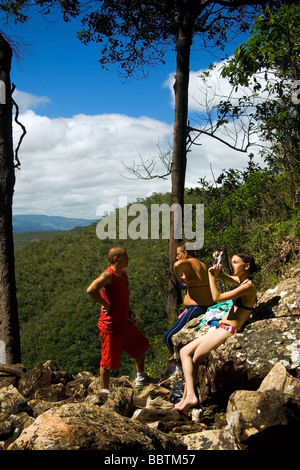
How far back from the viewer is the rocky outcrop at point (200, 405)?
9.51ft

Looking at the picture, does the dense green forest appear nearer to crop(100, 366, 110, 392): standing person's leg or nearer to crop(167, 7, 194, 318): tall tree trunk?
crop(167, 7, 194, 318): tall tree trunk

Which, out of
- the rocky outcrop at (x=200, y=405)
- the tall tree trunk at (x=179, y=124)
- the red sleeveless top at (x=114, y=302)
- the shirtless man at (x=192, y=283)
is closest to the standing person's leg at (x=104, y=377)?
the rocky outcrop at (x=200, y=405)

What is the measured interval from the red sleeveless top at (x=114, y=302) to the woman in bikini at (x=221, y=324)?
3.74 ft

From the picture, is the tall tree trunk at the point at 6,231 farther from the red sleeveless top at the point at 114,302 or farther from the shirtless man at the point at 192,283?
the shirtless man at the point at 192,283

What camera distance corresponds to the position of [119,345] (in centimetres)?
525

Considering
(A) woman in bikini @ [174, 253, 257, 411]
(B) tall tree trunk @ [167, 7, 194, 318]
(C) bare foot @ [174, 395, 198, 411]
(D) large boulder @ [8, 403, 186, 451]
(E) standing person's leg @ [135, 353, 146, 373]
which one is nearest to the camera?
(D) large boulder @ [8, 403, 186, 451]

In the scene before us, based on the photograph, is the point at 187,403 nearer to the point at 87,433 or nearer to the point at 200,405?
the point at 200,405

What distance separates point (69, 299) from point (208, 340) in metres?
29.1

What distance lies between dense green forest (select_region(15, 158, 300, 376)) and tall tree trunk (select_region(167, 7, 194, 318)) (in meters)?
0.73

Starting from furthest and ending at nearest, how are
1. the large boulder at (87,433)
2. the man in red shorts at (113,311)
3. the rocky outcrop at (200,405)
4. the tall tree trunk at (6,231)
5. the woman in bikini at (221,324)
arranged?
the tall tree trunk at (6,231) < the man in red shorts at (113,311) < the woman in bikini at (221,324) < the rocky outcrop at (200,405) < the large boulder at (87,433)

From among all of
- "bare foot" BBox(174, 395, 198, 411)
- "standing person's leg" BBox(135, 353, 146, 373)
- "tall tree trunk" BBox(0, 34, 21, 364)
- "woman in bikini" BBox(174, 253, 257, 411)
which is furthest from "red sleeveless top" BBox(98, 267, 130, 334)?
"tall tree trunk" BBox(0, 34, 21, 364)

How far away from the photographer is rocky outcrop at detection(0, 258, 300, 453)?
290 cm

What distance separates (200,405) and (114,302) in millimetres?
1521
